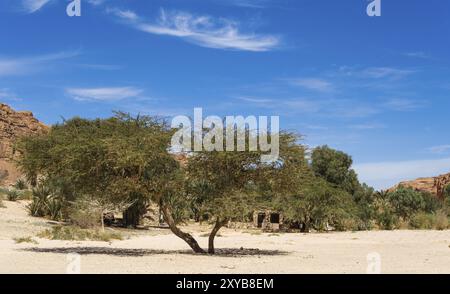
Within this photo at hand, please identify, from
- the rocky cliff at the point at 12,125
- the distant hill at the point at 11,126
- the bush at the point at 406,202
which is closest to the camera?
the bush at the point at 406,202

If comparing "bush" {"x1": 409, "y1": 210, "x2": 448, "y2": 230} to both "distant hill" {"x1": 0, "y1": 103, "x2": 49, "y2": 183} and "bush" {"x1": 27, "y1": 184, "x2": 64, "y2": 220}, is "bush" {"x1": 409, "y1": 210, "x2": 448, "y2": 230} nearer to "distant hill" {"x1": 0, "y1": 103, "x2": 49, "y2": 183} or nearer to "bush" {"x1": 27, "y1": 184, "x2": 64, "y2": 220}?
"bush" {"x1": 27, "y1": 184, "x2": 64, "y2": 220}

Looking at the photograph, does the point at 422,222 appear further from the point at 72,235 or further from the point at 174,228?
the point at 174,228

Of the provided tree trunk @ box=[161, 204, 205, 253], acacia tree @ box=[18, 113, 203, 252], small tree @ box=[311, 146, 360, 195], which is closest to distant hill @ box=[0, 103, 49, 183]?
small tree @ box=[311, 146, 360, 195]

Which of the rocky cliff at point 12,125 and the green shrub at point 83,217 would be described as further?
the rocky cliff at point 12,125

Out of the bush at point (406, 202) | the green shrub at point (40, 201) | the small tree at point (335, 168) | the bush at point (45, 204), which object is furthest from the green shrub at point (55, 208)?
the bush at point (406, 202)

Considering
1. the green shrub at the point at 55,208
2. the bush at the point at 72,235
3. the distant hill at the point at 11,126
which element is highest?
the distant hill at the point at 11,126

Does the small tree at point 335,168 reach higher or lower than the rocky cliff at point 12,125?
lower

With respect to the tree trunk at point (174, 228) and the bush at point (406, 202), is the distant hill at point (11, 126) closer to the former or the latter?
the bush at point (406, 202)

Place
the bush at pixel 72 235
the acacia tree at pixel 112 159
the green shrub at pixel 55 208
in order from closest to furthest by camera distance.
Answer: the acacia tree at pixel 112 159 → the bush at pixel 72 235 → the green shrub at pixel 55 208

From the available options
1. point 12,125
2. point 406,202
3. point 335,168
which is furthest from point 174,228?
point 12,125

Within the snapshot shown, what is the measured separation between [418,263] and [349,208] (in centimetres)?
2502

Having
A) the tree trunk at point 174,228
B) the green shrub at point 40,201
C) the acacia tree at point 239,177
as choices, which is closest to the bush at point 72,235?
the tree trunk at point 174,228

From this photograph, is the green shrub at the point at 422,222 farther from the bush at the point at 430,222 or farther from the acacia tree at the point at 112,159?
the acacia tree at the point at 112,159
